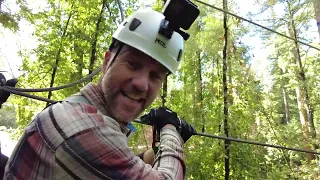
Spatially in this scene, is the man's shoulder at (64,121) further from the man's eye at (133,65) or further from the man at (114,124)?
the man's eye at (133,65)

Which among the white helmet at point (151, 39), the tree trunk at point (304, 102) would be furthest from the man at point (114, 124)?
the tree trunk at point (304, 102)

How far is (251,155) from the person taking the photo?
27.7 ft

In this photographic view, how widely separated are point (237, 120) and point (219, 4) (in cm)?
336

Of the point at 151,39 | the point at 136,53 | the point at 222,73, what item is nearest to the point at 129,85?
the point at 136,53

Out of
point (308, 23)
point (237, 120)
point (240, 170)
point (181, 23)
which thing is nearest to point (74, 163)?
point (181, 23)

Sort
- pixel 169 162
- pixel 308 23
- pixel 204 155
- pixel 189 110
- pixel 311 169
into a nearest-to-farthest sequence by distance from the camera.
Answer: pixel 169 162 → pixel 311 169 → pixel 204 155 → pixel 308 23 → pixel 189 110

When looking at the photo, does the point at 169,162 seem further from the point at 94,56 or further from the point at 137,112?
the point at 94,56

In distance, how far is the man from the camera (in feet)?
2.54

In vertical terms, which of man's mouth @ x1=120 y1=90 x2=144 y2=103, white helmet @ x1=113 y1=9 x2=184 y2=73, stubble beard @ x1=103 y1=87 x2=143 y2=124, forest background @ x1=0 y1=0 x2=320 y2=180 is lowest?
stubble beard @ x1=103 y1=87 x2=143 y2=124

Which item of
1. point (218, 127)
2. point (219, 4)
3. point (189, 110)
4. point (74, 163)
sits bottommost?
point (74, 163)

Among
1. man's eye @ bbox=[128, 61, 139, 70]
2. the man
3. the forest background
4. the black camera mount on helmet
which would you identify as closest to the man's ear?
the man

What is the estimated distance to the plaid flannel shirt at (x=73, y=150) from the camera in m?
0.77

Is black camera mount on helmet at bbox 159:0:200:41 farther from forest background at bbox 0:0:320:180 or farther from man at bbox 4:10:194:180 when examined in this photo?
forest background at bbox 0:0:320:180

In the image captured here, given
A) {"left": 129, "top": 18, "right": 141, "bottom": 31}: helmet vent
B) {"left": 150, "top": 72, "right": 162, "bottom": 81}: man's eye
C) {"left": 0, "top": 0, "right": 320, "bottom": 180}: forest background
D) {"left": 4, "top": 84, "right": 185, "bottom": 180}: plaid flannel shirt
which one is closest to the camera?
{"left": 4, "top": 84, "right": 185, "bottom": 180}: plaid flannel shirt
